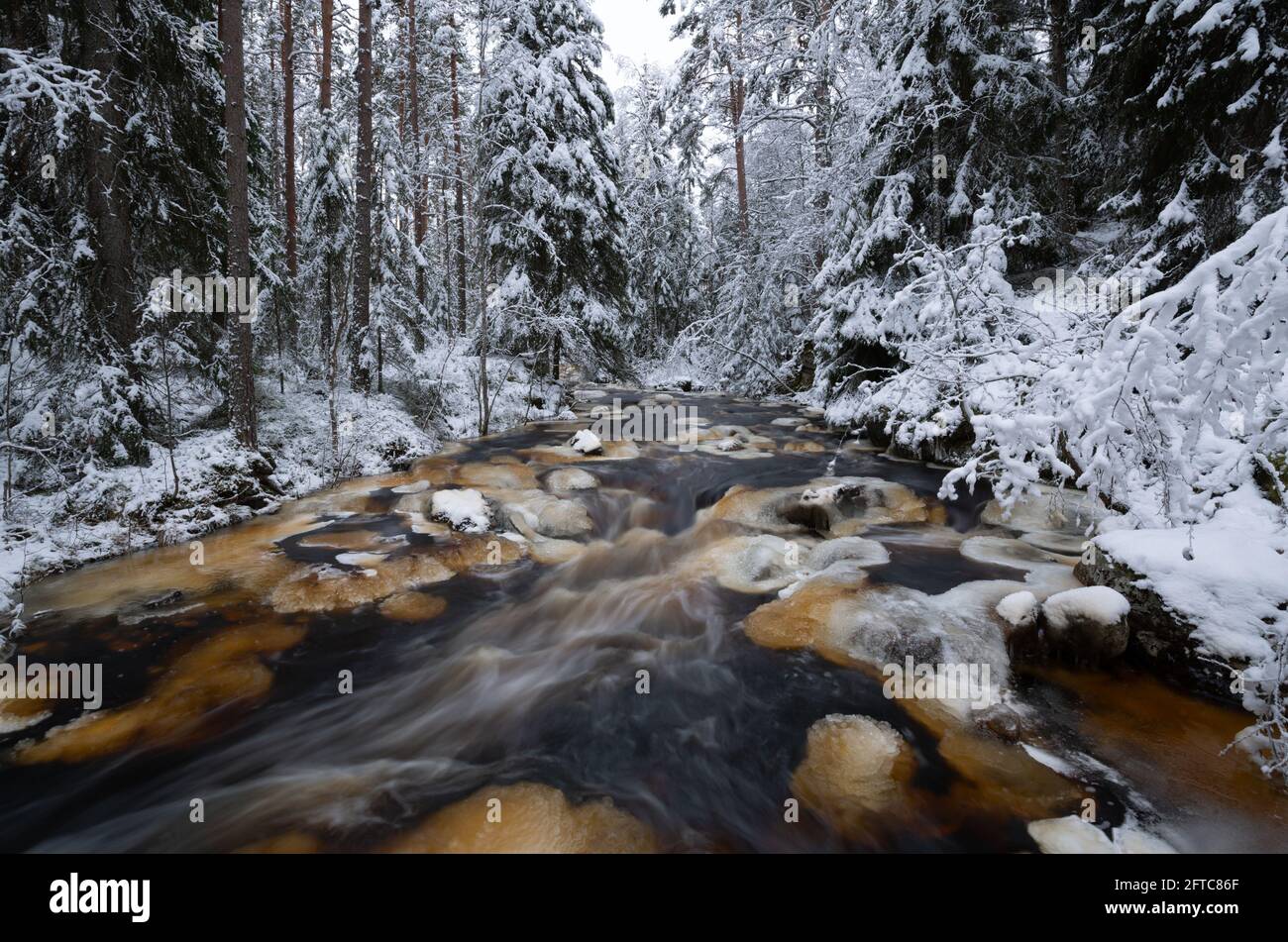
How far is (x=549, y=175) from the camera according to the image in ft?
48.1

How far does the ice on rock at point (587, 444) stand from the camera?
1080 centimetres

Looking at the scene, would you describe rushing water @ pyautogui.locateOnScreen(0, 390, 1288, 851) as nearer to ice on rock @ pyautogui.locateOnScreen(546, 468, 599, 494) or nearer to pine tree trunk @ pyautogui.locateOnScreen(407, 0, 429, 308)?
ice on rock @ pyautogui.locateOnScreen(546, 468, 599, 494)

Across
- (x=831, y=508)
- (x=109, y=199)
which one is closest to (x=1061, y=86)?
(x=831, y=508)

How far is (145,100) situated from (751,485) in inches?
410

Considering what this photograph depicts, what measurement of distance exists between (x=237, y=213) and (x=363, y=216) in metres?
3.77

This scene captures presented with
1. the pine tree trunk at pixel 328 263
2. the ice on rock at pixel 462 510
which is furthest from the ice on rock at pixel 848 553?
the pine tree trunk at pixel 328 263

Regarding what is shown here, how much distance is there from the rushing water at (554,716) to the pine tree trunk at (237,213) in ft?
7.25

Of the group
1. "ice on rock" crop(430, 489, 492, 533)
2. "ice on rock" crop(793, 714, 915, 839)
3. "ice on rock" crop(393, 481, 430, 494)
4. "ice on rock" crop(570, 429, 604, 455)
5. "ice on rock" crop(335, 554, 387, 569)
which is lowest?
"ice on rock" crop(793, 714, 915, 839)

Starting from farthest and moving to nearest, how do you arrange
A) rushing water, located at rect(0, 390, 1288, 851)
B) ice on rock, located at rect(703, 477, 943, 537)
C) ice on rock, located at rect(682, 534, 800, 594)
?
ice on rock, located at rect(703, 477, 943, 537)
ice on rock, located at rect(682, 534, 800, 594)
rushing water, located at rect(0, 390, 1288, 851)

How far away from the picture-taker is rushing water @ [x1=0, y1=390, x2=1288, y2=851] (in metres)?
2.92

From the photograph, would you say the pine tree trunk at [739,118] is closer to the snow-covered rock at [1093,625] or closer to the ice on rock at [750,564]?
the ice on rock at [750,564]

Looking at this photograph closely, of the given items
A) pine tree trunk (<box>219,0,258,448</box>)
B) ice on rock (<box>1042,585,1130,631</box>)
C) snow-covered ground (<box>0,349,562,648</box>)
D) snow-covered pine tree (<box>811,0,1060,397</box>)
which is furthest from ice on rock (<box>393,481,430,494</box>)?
ice on rock (<box>1042,585,1130,631</box>)

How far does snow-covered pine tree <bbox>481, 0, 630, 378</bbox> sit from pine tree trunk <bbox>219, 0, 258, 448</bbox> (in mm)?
6364
